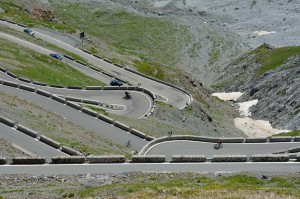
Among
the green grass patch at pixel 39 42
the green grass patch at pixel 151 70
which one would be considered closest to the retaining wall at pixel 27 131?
the green grass patch at pixel 39 42

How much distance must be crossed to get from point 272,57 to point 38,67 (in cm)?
6659

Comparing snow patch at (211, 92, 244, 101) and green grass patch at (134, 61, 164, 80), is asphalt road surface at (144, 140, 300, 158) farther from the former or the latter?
snow patch at (211, 92, 244, 101)

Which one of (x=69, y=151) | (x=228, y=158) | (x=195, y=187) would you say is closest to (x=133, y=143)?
(x=69, y=151)

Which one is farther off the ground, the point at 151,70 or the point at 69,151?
the point at 151,70

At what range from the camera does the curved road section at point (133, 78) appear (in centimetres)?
9319

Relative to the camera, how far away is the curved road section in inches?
3669

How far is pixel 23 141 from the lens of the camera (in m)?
48.9

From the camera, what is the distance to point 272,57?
5157 inches

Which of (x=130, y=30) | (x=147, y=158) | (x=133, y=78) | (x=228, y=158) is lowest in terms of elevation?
(x=147, y=158)

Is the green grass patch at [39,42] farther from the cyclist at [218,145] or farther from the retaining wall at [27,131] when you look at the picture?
the retaining wall at [27,131]

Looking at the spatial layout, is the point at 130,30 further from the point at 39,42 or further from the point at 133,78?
the point at 133,78

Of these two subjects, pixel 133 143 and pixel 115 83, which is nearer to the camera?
pixel 133 143

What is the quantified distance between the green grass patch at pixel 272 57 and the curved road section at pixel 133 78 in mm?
35565

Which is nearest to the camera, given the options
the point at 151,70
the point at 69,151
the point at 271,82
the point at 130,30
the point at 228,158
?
the point at 228,158
